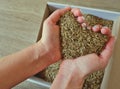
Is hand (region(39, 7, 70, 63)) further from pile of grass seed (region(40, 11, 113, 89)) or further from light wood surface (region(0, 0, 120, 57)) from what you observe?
light wood surface (region(0, 0, 120, 57))

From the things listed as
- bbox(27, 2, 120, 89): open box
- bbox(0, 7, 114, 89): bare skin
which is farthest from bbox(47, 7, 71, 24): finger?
bbox(27, 2, 120, 89): open box

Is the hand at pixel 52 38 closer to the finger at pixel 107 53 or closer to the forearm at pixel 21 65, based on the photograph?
the forearm at pixel 21 65

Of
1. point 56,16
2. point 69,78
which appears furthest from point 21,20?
point 69,78

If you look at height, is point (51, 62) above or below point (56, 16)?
below

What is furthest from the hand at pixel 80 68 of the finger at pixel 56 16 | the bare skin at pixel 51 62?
the finger at pixel 56 16

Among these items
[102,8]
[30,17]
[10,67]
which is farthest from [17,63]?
[102,8]

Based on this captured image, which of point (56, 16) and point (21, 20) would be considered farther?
point (21, 20)

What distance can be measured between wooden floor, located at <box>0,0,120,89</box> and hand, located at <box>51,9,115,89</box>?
0.21m

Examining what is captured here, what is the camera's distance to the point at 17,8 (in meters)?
0.96

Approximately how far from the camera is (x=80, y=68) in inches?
26.8

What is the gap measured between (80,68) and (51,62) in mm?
120

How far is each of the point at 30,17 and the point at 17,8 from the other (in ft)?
0.25

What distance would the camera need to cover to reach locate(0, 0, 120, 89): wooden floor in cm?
88

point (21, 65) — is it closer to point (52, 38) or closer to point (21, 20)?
point (52, 38)
